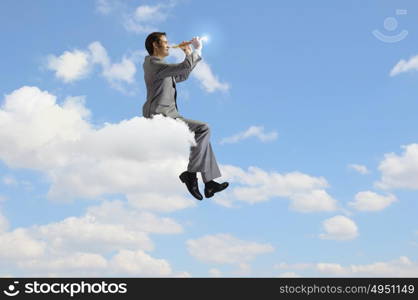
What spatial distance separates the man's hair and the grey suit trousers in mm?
1510

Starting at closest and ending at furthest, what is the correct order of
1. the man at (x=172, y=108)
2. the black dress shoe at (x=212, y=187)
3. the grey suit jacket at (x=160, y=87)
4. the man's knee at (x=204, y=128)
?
the grey suit jacket at (x=160, y=87) < the man at (x=172, y=108) < the man's knee at (x=204, y=128) < the black dress shoe at (x=212, y=187)

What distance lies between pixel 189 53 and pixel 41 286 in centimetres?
506

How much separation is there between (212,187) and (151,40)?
10.3 feet

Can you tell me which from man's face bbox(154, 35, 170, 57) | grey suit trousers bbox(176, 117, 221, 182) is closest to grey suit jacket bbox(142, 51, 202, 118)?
man's face bbox(154, 35, 170, 57)

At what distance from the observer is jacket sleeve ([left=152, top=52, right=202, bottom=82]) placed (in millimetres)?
10797

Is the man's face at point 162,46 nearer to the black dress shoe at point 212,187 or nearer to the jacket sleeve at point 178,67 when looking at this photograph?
the jacket sleeve at point 178,67

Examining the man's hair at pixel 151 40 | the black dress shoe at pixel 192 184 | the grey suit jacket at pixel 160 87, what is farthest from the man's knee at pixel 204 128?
the man's hair at pixel 151 40

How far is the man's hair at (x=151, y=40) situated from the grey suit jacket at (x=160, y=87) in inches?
6.1

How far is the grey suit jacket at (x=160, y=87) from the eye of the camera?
36.8 feet

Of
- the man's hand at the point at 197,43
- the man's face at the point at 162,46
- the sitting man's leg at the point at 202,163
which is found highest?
the man's face at the point at 162,46

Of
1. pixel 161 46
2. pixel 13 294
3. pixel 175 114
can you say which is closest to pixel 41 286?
pixel 13 294

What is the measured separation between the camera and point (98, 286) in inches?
419

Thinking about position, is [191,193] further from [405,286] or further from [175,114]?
[405,286]

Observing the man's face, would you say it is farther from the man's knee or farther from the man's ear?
the man's knee
